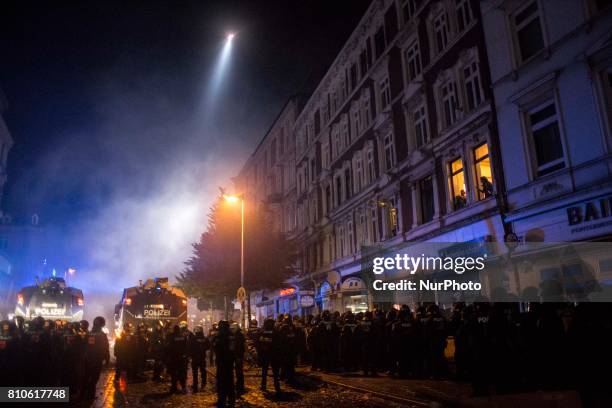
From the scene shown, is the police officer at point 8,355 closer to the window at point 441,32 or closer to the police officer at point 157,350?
the police officer at point 157,350

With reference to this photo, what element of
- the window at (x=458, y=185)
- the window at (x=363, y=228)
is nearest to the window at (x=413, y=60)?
the window at (x=458, y=185)

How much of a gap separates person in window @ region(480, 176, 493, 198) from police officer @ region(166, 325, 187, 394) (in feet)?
40.1

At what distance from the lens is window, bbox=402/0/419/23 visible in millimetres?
23453

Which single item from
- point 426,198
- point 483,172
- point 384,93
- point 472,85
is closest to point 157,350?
point 426,198

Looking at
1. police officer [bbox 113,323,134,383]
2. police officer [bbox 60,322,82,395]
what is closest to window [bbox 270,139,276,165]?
police officer [bbox 113,323,134,383]

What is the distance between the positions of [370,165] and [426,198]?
644cm

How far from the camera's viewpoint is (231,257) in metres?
33.7

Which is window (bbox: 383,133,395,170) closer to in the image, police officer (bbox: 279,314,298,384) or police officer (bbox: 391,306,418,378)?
police officer (bbox: 391,306,418,378)

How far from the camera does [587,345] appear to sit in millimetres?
4863

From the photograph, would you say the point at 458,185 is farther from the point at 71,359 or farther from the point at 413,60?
the point at 71,359

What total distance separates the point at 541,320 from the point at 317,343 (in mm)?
9847

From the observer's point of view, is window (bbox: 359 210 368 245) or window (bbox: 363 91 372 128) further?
window (bbox: 363 91 372 128)

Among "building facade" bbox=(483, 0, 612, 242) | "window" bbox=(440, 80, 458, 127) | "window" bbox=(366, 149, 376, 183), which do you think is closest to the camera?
"building facade" bbox=(483, 0, 612, 242)

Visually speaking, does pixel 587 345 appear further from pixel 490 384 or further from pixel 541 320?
pixel 490 384
